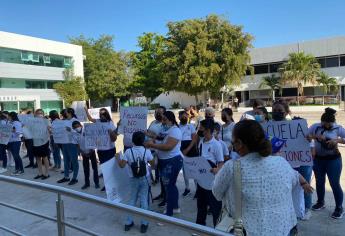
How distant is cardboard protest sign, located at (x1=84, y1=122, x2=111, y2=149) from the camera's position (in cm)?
789

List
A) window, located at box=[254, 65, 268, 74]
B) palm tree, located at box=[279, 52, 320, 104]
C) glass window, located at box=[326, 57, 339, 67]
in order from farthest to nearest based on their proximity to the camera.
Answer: window, located at box=[254, 65, 268, 74]
glass window, located at box=[326, 57, 339, 67]
palm tree, located at box=[279, 52, 320, 104]

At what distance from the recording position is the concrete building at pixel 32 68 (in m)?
44.6

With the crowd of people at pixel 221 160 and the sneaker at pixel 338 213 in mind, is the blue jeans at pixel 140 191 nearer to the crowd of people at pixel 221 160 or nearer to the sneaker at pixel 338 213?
the crowd of people at pixel 221 160

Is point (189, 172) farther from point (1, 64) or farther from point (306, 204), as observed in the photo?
point (1, 64)

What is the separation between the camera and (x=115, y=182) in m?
6.10

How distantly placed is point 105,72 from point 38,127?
1965 inches

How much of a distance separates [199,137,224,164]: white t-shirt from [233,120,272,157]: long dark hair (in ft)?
8.39

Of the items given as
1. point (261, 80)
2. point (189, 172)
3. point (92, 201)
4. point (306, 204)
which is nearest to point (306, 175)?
point (306, 204)

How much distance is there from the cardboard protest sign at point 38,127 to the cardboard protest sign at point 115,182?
4.10m

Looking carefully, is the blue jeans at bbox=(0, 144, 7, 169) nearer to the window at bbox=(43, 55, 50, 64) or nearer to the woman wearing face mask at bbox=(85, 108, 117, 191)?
the woman wearing face mask at bbox=(85, 108, 117, 191)

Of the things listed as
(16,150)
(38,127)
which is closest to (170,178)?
(38,127)

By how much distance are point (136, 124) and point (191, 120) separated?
6.66 ft

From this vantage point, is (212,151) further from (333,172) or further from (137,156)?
(333,172)

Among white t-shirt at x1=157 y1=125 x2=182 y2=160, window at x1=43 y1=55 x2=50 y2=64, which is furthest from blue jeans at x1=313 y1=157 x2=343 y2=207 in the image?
→ window at x1=43 y1=55 x2=50 y2=64
